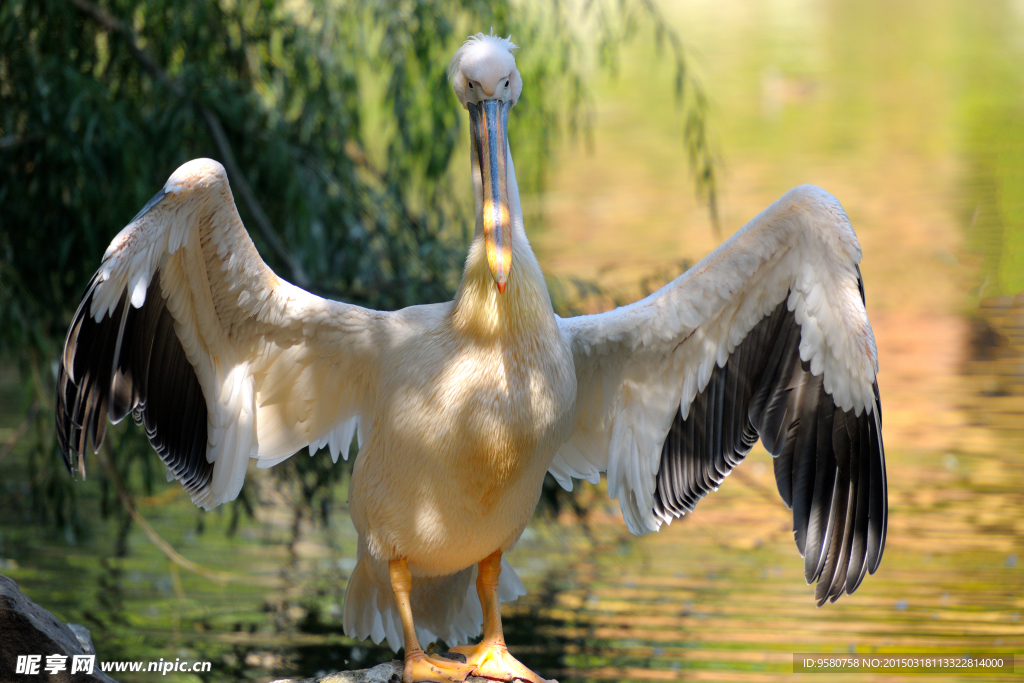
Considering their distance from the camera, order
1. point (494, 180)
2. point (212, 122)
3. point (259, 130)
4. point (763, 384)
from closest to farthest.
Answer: point (494, 180), point (763, 384), point (212, 122), point (259, 130)

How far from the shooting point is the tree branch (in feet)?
13.5

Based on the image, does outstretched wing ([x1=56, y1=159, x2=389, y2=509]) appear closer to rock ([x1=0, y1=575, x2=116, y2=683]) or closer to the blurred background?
rock ([x1=0, y1=575, x2=116, y2=683])

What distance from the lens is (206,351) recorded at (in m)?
2.97

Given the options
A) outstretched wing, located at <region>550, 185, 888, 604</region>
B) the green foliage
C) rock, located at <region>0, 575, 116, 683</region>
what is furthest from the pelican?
the green foliage

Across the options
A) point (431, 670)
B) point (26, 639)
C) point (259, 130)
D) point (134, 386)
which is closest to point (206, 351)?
point (134, 386)

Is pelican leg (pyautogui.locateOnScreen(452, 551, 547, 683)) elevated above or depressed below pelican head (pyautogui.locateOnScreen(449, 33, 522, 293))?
below

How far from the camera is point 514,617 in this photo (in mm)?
4832

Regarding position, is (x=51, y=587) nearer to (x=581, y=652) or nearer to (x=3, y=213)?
(x=3, y=213)

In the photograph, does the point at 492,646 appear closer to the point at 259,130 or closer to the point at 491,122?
the point at 491,122

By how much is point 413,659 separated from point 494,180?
1.28 m

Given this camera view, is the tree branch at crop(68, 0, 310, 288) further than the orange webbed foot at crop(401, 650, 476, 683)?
Yes

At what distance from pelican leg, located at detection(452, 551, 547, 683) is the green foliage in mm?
1497

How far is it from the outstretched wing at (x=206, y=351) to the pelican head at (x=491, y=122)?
1.68 ft

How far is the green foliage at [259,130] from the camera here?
392 centimetres
